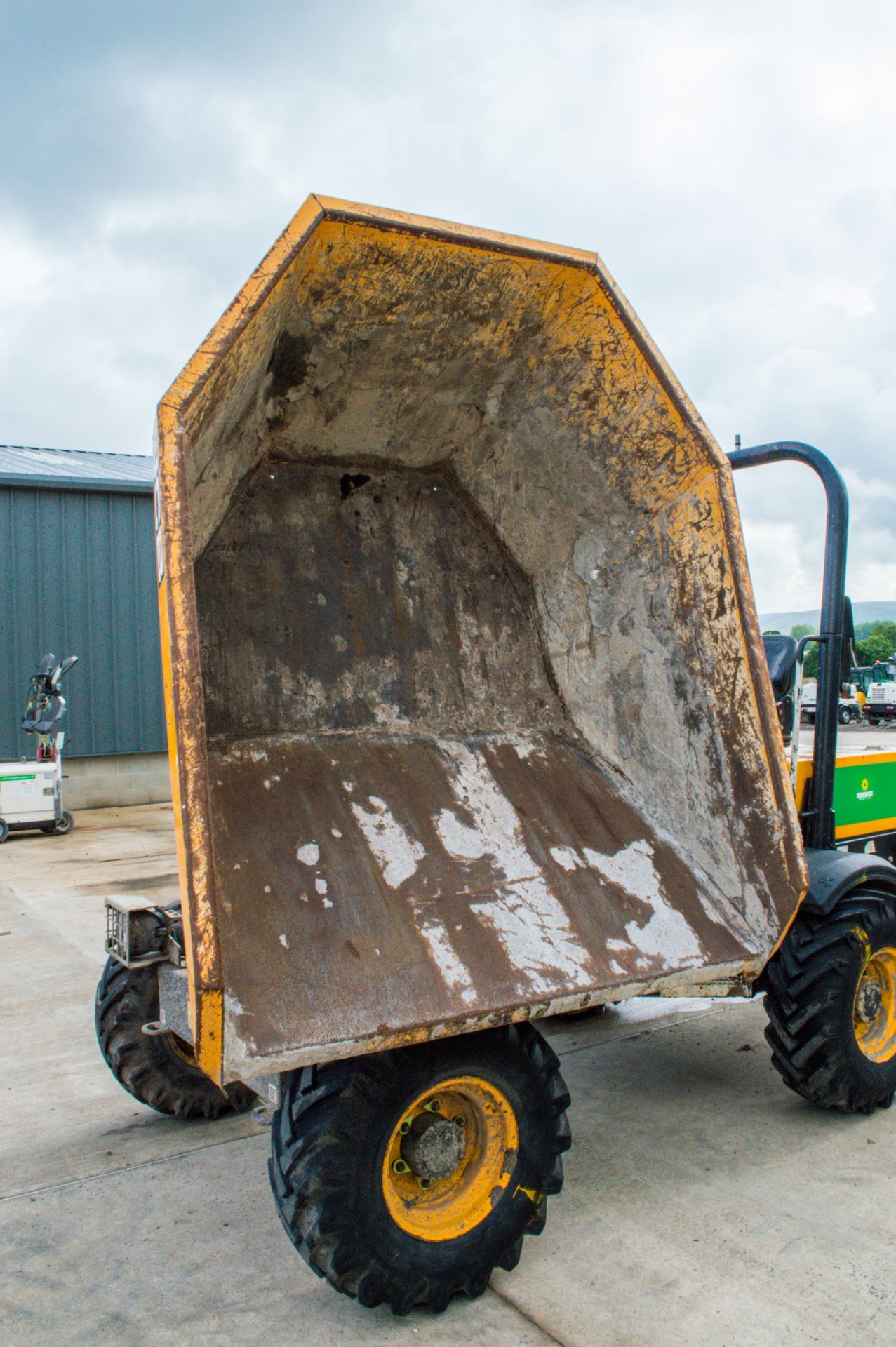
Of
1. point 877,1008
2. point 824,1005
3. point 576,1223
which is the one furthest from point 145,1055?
point 877,1008

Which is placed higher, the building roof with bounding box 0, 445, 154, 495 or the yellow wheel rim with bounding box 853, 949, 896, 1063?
the building roof with bounding box 0, 445, 154, 495

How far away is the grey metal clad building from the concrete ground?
9.11 metres

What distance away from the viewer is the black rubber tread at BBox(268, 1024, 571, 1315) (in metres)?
2.27

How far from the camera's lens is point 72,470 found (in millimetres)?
14055

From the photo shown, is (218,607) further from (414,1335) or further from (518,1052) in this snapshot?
(414,1335)

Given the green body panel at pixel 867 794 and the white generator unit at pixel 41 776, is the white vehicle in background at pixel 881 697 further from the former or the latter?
the green body panel at pixel 867 794

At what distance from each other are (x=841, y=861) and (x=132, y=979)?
8.15 feet

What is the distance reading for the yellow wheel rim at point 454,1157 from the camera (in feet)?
8.14

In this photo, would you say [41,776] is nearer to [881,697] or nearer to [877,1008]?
[877,1008]

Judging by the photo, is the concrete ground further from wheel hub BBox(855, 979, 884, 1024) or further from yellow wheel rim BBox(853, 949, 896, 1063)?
wheel hub BBox(855, 979, 884, 1024)

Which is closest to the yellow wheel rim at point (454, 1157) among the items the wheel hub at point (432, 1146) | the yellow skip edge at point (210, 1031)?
the wheel hub at point (432, 1146)

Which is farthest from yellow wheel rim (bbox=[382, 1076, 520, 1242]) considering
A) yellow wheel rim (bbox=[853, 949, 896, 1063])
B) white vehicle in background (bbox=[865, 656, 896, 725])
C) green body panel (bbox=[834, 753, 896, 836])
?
white vehicle in background (bbox=[865, 656, 896, 725])

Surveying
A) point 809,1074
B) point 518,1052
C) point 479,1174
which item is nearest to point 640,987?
point 518,1052

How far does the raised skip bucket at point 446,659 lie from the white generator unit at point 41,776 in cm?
807
